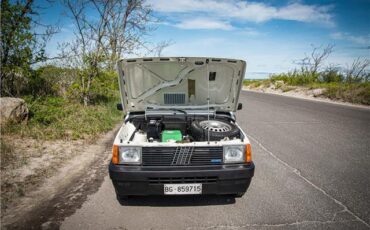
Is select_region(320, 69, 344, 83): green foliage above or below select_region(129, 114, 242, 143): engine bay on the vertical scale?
above

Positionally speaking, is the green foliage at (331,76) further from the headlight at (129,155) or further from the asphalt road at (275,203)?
the headlight at (129,155)

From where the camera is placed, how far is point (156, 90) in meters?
4.18

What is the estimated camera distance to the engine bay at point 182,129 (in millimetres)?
3348

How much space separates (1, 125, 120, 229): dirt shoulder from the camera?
2812mm

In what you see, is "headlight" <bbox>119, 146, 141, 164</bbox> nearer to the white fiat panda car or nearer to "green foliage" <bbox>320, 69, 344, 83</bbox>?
the white fiat panda car

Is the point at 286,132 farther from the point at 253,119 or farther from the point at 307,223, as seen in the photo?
the point at 307,223

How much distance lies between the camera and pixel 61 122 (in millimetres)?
6855

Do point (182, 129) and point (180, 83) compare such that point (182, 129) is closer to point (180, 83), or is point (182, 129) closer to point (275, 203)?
point (180, 83)

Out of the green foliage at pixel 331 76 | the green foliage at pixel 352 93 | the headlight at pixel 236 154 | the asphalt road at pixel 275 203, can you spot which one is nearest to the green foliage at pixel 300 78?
the green foliage at pixel 331 76

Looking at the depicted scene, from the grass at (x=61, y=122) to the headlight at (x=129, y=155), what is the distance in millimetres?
3658

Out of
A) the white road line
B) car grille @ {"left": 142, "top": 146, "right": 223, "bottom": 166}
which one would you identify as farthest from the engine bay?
the white road line

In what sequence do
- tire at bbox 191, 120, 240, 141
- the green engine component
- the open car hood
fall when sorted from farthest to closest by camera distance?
the open car hood < the green engine component < tire at bbox 191, 120, 240, 141

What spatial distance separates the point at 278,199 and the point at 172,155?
1.65 meters

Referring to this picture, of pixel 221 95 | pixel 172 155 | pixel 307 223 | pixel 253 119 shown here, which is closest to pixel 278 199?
pixel 307 223
